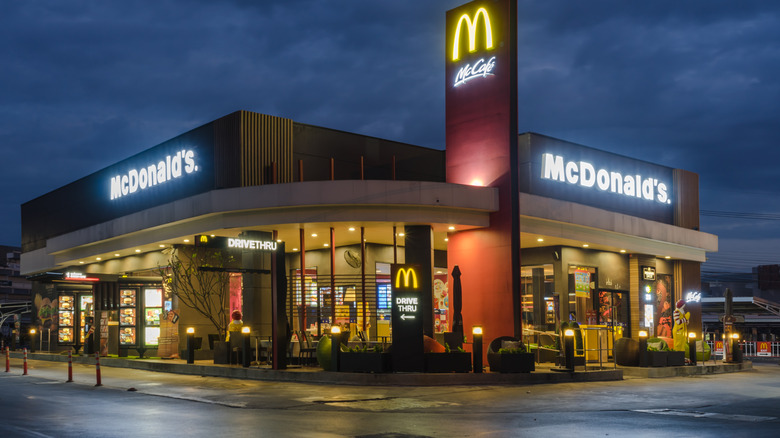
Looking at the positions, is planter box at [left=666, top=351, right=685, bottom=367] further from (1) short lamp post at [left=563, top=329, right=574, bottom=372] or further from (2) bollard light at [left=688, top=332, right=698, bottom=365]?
(1) short lamp post at [left=563, top=329, right=574, bottom=372]

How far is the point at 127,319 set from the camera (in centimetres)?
3259

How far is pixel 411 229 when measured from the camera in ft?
88.0

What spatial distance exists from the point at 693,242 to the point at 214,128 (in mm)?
23408

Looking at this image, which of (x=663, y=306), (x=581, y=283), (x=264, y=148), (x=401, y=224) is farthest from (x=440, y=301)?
(x=663, y=306)

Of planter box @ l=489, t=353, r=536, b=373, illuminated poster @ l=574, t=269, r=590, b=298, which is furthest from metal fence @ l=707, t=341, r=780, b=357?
planter box @ l=489, t=353, r=536, b=373

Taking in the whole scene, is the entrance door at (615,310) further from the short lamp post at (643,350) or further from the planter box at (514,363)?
the planter box at (514,363)

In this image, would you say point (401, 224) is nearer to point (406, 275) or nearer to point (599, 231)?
point (406, 275)

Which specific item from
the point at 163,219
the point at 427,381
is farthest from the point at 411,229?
the point at 163,219

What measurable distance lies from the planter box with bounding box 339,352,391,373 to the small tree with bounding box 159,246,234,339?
10035mm

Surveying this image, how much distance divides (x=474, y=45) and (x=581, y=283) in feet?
38.3

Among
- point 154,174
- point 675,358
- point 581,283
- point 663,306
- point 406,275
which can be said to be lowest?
point 675,358

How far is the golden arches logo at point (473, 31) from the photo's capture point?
27.2 meters

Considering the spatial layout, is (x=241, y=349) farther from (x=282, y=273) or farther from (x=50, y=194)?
(x=50, y=194)

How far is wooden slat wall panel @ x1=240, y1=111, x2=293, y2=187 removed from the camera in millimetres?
28531
